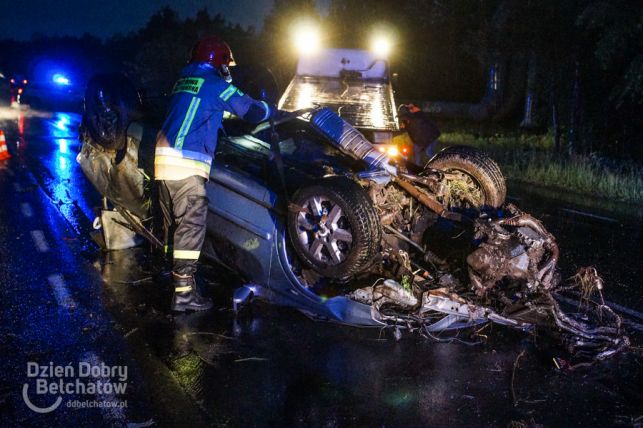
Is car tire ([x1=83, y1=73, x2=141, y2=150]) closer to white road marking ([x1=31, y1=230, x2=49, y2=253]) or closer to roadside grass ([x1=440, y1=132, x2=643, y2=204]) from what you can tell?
white road marking ([x1=31, y1=230, x2=49, y2=253])

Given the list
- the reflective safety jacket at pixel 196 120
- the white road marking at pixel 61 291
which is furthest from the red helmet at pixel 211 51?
the white road marking at pixel 61 291

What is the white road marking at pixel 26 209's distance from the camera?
719 cm

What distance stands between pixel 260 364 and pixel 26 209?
5.26 meters

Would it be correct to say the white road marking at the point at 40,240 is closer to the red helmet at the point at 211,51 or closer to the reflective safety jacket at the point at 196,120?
the reflective safety jacket at the point at 196,120

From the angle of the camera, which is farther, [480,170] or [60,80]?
[60,80]

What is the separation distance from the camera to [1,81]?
2559 centimetres

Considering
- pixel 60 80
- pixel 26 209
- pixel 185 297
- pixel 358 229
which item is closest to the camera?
pixel 358 229

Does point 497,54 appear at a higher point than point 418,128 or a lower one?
higher

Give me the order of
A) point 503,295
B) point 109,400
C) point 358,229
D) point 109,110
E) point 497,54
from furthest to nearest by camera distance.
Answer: point 497,54
point 109,110
point 503,295
point 358,229
point 109,400

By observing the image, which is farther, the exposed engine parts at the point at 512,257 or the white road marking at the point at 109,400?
the exposed engine parts at the point at 512,257

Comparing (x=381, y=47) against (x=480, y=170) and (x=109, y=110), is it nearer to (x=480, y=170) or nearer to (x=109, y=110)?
(x=480, y=170)

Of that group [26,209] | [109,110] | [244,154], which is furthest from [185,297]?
[26,209]

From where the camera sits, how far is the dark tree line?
1053cm

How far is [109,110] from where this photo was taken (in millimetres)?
4988
